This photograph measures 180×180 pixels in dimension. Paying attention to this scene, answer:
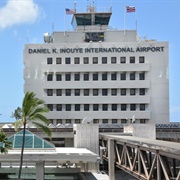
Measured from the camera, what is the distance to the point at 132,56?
67250mm

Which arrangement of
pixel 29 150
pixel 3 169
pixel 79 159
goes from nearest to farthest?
1. pixel 79 159
2. pixel 29 150
3. pixel 3 169

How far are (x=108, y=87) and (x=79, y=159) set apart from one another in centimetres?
3321

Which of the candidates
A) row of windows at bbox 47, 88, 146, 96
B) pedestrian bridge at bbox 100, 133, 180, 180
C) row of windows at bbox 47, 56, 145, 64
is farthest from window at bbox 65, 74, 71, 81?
pedestrian bridge at bbox 100, 133, 180, 180

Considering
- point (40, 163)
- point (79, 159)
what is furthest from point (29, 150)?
point (79, 159)

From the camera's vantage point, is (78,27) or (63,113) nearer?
(63,113)

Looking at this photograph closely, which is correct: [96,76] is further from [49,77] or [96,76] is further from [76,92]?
[49,77]

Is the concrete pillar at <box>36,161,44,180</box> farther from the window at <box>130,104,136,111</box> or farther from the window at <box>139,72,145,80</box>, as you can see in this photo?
the window at <box>139,72,145,80</box>

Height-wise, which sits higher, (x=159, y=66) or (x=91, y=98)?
(x=159, y=66)

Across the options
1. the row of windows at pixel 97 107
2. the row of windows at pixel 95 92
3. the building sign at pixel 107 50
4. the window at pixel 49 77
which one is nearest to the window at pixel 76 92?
the row of windows at pixel 95 92

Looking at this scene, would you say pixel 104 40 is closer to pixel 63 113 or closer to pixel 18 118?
pixel 63 113

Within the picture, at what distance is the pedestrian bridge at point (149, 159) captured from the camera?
2033cm

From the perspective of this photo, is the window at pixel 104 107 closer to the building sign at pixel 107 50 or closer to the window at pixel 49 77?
the building sign at pixel 107 50

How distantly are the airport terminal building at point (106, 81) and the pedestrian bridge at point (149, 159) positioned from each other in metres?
29.4

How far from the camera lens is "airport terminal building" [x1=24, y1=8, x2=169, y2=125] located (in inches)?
2640
